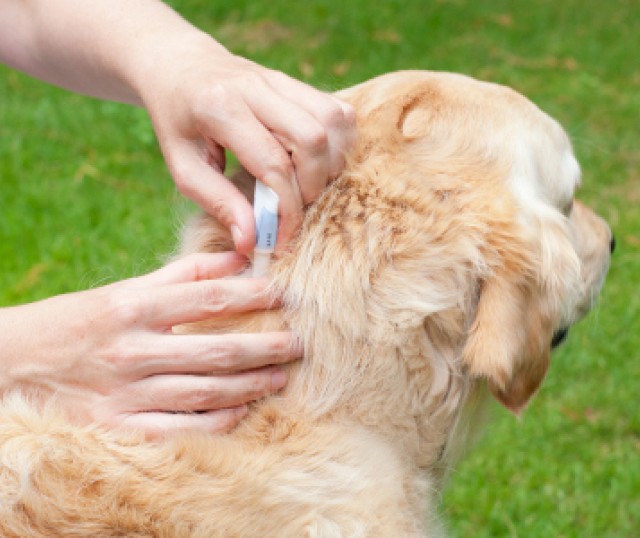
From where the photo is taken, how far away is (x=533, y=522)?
4.18 metres

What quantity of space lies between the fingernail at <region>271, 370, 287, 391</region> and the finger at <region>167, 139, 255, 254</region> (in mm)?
292

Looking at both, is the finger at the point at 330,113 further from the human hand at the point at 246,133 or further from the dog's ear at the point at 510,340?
the dog's ear at the point at 510,340

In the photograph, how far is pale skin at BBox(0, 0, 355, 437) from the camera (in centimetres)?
227

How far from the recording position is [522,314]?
7.73 feet

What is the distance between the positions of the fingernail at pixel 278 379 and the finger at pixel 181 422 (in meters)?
0.09

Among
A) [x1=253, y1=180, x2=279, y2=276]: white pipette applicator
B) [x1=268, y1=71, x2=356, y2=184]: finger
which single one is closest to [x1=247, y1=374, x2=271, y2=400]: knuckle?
[x1=253, y1=180, x2=279, y2=276]: white pipette applicator

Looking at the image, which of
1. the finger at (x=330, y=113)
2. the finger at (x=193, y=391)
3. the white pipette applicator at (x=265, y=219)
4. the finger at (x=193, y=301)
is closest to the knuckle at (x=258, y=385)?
the finger at (x=193, y=391)

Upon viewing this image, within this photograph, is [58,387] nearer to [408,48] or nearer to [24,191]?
[24,191]

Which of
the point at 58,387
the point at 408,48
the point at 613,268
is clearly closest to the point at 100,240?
the point at 613,268

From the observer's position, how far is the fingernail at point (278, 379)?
7.65 ft

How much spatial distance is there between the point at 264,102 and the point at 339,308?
498mm

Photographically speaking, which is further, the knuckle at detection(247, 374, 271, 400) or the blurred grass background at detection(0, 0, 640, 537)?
the blurred grass background at detection(0, 0, 640, 537)

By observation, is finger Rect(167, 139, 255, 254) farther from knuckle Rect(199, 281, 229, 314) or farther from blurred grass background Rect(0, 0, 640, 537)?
blurred grass background Rect(0, 0, 640, 537)

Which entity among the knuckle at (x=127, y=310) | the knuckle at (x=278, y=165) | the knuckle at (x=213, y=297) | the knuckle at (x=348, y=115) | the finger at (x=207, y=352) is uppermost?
the knuckle at (x=348, y=115)
